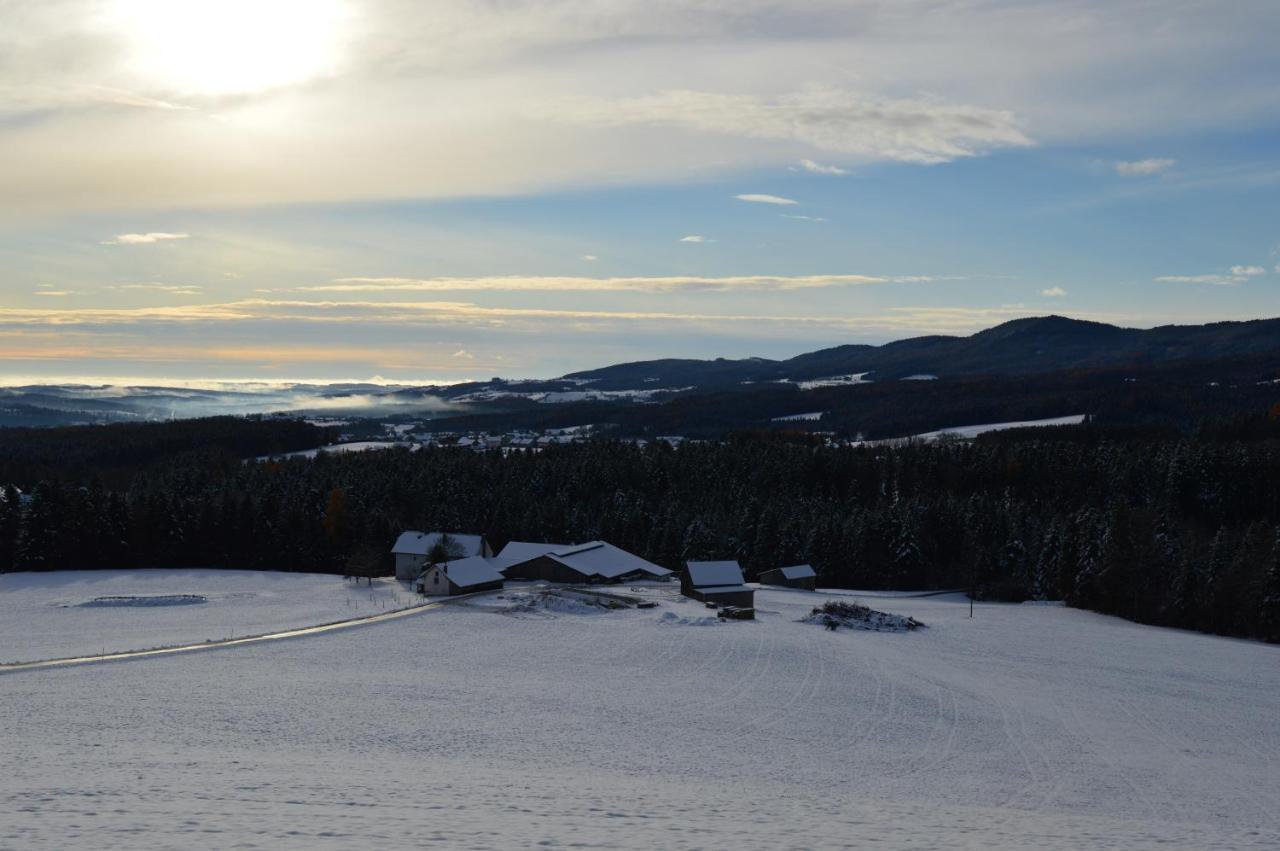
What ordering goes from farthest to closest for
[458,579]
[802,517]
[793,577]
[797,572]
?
[802,517]
[797,572]
[793,577]
[458,579]

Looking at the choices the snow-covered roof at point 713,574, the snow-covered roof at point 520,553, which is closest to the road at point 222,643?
the snow-covered roof at point 520,553

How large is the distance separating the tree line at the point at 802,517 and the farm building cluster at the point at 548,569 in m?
4.41

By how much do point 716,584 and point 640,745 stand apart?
36.3 meters

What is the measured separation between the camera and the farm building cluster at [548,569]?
61.4 metres

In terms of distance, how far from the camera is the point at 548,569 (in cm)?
7025

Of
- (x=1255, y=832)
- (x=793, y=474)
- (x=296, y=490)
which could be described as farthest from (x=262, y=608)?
(x=793, y=474)

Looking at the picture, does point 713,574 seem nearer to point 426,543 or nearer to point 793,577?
point 793,577

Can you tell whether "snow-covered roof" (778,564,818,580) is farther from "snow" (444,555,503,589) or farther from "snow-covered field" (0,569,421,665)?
"snow-covered field" (0,569,421,665)

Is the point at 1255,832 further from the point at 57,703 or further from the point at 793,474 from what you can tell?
the point at 793,474

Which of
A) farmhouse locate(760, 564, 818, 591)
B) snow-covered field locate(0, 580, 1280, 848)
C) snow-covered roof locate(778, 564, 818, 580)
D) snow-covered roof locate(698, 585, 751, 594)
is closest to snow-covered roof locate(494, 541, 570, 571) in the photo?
snow-covered roof locate(698, 585, 751, 594)

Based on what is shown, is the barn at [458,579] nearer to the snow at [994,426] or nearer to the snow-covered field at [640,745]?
the snow-covered field at [640,745]

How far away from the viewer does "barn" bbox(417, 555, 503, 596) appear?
6097 cm

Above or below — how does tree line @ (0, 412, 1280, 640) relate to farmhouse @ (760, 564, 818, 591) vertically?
above

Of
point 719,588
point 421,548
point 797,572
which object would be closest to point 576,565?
point 421,548
